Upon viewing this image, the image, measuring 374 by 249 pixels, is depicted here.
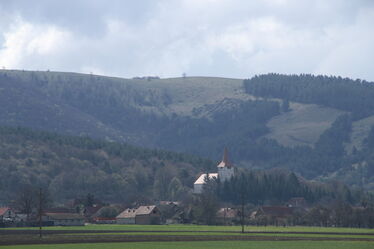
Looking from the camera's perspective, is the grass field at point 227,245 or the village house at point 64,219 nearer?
the grass field at point 227,245

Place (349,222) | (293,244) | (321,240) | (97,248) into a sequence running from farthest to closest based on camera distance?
(349,222), (321,240), (293,244), (97,248)

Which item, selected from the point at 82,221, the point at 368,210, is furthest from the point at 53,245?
the point at 368,210

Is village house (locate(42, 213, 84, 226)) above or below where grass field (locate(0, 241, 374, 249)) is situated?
above

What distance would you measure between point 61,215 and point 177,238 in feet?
270

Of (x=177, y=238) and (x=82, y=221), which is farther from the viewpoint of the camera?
(x=82, y=221)

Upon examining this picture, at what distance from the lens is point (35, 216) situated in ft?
654

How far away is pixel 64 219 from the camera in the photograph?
640ft

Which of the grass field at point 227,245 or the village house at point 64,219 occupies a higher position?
the village house at point 64,219

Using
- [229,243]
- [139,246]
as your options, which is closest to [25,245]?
[139,246]

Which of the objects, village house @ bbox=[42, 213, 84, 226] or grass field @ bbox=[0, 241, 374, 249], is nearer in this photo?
grass field @ bbox=[0, 241, 374, 249]

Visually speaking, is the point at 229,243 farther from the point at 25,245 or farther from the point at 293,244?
the point at 25,245

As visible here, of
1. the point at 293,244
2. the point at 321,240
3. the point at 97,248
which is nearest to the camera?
the point at 97,248

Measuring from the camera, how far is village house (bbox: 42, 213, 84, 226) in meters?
192

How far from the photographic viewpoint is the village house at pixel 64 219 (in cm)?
19225
